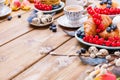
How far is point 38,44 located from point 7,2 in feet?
1.85

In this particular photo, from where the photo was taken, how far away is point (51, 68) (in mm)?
974

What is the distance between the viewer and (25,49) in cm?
112

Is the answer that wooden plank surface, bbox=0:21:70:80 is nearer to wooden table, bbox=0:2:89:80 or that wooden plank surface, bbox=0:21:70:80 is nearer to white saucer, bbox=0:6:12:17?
wooden table, bbox=0:2:89:80

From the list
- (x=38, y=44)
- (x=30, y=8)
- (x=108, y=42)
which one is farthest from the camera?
(x=30, y=8)

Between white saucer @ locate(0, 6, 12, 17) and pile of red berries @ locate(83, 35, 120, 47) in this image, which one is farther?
white saucer @ locate(0, 6, 12, 17)

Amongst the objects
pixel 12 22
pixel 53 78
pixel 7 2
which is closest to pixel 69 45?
pixel 53 78

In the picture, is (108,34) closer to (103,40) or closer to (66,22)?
(103,40)

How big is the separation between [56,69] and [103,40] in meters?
0.23

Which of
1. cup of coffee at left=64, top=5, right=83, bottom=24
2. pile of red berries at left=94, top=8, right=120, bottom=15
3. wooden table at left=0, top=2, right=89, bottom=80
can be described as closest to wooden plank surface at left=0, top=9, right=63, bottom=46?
wooden table at left=0, top=2, right=89, bottom=80

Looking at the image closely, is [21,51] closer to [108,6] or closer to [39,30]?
[39,30]

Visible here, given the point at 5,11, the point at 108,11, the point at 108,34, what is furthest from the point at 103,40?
the point at 5,11

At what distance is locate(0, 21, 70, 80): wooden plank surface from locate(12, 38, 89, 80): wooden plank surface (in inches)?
1.3

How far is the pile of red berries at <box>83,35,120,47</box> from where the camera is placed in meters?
1.05

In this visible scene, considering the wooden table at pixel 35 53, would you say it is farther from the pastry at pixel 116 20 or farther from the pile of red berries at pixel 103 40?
the pastry at pixel 116 20
